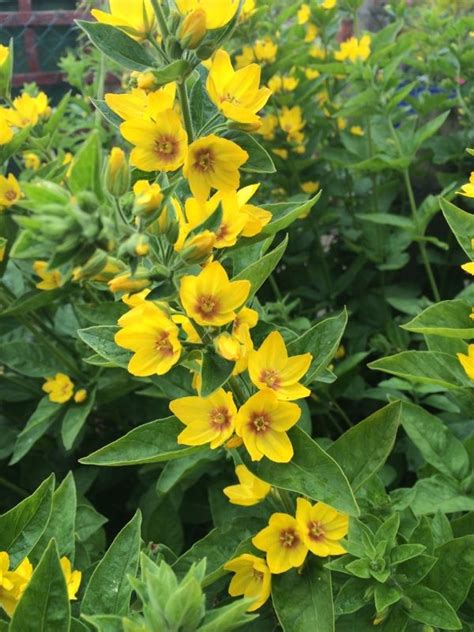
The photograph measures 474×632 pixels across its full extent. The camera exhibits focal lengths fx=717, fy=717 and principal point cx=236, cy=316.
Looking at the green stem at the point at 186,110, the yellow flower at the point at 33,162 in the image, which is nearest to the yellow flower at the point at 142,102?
the green stem at the point at 186,110

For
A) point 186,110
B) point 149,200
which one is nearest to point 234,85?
point 186,110

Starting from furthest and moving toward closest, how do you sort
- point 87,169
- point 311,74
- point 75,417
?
1. point 311,74
2. point 75,417
3. point 87,169

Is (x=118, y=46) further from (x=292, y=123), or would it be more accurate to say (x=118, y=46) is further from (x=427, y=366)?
(x=292, y=123)

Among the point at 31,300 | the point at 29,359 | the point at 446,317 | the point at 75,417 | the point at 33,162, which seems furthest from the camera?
the point at 33,162

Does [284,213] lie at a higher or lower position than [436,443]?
higher

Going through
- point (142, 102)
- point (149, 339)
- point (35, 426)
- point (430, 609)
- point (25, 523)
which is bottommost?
point (35, 426)

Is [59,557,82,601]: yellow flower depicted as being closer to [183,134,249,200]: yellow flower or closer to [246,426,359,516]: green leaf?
[246,426,359,516]: green leaf

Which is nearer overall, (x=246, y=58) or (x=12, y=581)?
(x=12, y=581)

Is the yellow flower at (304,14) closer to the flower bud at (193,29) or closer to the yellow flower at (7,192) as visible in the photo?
the yellow flower at (7,192)
